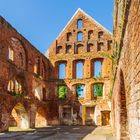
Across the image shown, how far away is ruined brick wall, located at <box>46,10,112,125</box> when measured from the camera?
2977 cm

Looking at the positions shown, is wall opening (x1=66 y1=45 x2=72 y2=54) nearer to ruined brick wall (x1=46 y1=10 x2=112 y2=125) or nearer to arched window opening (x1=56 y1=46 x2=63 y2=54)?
ruined brick wall (x1=46 y1=10 x2=112 y2=125)

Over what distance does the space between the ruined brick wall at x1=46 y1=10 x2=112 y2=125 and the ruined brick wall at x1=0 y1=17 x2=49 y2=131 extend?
136 cm

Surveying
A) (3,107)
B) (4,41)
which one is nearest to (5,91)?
(3,107)

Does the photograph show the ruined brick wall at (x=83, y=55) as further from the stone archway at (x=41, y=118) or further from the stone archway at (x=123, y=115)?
the stone archway at (x=123, y=115)

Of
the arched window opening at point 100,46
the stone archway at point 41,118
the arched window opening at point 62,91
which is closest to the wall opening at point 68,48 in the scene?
the arched window opening at point 100,46

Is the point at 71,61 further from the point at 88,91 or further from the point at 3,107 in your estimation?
the point at 3,107

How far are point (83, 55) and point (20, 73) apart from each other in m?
9.06

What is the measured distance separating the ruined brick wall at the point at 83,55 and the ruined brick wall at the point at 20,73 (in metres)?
1.36

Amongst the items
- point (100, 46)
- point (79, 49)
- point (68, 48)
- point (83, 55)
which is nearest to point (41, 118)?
point (83, 55)

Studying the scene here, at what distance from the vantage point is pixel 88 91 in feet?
98.3

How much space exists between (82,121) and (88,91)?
305cm

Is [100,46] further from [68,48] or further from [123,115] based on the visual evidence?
[123,115]

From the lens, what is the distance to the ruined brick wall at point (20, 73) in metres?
20.1

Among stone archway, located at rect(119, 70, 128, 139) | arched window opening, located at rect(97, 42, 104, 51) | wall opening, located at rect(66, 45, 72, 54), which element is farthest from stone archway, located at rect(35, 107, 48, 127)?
stone archway, located at rect(119, 70, 128, 139)
